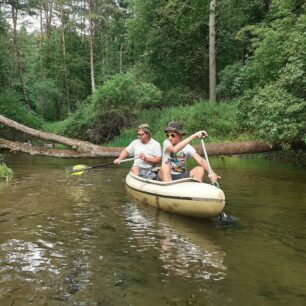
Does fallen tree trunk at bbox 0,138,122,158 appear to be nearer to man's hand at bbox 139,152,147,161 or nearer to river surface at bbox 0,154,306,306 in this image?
river surface at bbox 0,154,306,306

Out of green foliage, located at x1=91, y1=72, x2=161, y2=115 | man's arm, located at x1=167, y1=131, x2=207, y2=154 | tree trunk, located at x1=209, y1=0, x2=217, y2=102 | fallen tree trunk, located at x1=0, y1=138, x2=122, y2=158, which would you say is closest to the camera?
man's arm, located at x1=167, y1=131, x2=207, y2=154

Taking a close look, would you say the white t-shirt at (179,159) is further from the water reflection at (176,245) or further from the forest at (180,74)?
the forest at (180,74)

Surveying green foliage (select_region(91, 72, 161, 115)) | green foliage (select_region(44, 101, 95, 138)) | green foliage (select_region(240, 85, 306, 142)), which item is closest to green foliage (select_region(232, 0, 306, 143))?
green foliage (select_region(240, 85, 306, 142))

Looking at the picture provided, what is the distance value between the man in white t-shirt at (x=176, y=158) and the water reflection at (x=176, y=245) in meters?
Answer: 0.74

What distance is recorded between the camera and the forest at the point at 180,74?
35.9ft

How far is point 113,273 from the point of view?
4.34m

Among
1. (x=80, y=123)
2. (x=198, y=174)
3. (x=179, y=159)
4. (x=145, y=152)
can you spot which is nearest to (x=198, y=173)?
(x=198, y=174)

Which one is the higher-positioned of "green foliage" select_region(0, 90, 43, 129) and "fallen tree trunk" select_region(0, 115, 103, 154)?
"green foliage" select_region(0, 90, 43, 129)

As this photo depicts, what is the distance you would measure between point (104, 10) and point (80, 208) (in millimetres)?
32706

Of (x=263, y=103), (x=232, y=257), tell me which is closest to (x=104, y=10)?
(x=263, y=103)

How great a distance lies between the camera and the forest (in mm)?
10938

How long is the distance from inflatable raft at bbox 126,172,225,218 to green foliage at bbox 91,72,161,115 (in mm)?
13384

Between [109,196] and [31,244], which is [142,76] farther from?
[31,244]

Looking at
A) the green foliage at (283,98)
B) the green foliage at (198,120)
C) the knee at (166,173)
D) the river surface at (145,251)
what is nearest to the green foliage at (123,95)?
the green foliage at (198,120)
